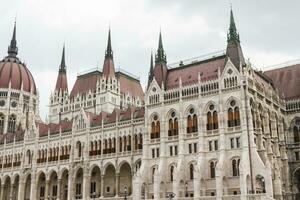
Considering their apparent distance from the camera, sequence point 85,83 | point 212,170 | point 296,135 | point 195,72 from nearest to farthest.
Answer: point 212,170, point 195,72, point 296,135, point 85,83

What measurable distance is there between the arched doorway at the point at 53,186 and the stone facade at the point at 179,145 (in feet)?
0.70

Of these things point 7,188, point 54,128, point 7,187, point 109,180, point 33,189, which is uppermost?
point 54,128

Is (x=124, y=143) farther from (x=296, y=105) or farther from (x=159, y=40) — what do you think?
(x=296, y=105)

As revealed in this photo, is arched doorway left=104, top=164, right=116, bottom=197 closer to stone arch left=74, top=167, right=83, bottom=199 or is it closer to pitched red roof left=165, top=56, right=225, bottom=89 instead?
stone arch left=74, top=167, right=83, bottom=199

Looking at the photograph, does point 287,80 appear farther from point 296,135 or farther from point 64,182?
point 64,182

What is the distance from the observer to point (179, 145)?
6366 centimetres

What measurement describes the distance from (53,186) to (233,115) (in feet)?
140

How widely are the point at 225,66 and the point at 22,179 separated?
164 feet

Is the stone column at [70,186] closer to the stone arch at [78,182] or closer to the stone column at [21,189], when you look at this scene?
the stone arch at [78,182]

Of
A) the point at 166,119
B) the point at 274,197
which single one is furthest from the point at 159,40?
the point at 274,197

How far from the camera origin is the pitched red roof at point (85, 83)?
106206mm

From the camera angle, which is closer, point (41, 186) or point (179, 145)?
point (179, 145)

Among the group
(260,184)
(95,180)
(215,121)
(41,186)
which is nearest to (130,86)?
(41,186)

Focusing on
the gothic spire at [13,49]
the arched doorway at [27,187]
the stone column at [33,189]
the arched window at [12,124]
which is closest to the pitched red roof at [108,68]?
the arched doorway at [27,187]
